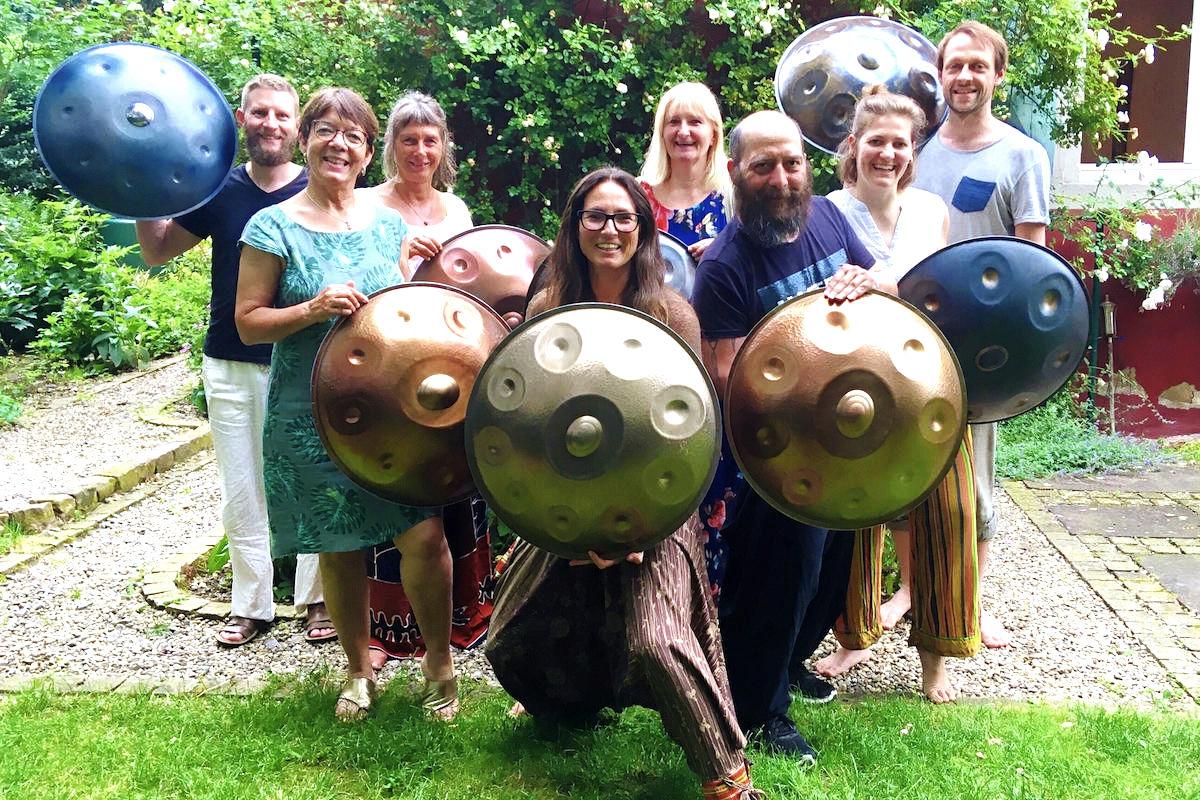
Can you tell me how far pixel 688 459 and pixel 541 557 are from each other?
2.62 ft

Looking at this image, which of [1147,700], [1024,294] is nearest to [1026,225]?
[1024,294]

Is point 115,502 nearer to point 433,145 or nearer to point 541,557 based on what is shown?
point 433,145

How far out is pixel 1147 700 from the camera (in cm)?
360

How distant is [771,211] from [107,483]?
506 cm

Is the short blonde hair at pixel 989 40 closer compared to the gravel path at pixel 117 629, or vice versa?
the short blonde hair at pixel 989 40

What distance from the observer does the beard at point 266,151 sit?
370cm

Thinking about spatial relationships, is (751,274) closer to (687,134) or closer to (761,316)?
(761,316)

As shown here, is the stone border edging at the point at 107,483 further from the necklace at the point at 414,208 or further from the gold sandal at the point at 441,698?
the necklace at the point at 414,208

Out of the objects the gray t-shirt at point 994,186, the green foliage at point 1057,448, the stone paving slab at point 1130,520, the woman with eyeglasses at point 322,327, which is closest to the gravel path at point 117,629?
the woman with eyeglasses at point 322,327

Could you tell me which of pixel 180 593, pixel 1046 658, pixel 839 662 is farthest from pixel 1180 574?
pixel 180 593

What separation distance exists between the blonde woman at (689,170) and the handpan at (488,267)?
0.52 m

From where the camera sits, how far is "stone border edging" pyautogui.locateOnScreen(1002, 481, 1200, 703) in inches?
151

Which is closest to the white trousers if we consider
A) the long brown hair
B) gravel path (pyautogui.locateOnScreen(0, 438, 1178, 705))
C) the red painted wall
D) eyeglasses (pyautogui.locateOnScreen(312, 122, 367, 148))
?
gravel path (pyautogui.locateOnScreen(0, 438, 1178, 705))

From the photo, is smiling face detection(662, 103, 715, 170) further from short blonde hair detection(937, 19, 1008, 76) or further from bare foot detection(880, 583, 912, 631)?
bare foot detection(880, 583, 912, 631)
